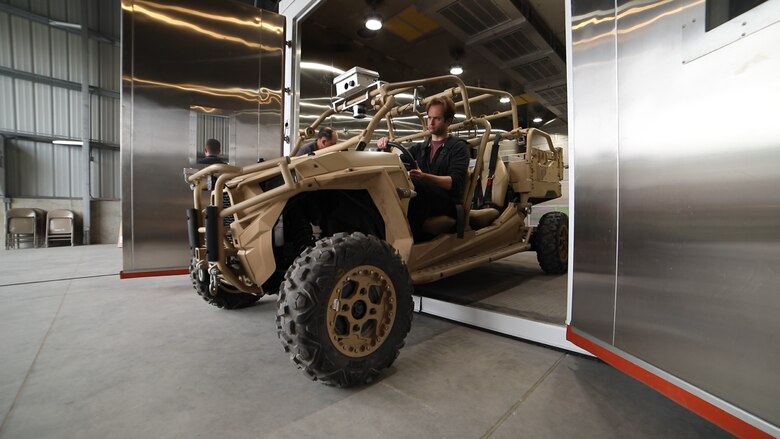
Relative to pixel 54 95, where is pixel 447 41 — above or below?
below

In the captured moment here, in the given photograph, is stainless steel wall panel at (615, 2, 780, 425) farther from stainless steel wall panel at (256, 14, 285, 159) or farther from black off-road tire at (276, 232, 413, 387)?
stainless steel wall panel at (256, 14, 285, 159)

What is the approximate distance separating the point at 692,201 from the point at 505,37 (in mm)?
5500

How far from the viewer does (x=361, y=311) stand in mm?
1663

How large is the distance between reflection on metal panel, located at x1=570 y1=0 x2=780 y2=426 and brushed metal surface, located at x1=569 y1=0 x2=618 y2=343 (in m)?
0.01

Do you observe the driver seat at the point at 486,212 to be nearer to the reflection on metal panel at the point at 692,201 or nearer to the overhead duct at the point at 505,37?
the reflection on metal panel at the point at 692,201

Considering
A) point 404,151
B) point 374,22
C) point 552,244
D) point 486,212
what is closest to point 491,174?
point 486,212

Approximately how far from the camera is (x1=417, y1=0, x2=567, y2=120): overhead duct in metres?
4.88

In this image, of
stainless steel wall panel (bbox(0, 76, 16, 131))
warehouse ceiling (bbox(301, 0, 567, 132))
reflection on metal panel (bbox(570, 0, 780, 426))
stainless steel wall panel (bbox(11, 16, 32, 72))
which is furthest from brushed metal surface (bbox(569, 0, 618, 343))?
stainless steel wall panel (bbox(11, 16, 32, 72))

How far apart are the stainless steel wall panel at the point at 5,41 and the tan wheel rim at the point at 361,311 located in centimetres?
1317

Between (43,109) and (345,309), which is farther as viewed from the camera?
(43,109)

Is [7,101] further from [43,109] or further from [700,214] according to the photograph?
[700,214]

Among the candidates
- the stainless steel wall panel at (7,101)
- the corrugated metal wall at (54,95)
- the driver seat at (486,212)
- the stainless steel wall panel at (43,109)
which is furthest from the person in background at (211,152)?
the stainless steel wall panel at (7,101)

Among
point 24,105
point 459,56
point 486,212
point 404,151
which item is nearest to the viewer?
point 404,151

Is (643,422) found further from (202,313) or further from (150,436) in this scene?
(202,313)
